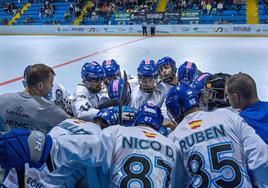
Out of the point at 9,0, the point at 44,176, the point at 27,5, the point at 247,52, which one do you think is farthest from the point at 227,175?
the point at 9,0

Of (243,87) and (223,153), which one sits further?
(243,87)

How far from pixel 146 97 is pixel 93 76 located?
26.4 inches

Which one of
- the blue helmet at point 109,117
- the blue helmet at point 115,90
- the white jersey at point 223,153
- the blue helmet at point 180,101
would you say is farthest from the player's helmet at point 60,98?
the white jersey at point 223,153

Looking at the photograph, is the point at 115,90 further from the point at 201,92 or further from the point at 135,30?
the point at 135,30

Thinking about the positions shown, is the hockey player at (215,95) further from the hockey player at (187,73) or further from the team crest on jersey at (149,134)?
the hockey player at (187,73)

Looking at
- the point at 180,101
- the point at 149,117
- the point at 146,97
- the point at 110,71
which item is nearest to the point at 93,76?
the point at 110,71

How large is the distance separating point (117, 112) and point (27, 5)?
28.8 m

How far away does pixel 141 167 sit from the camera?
6.27ft

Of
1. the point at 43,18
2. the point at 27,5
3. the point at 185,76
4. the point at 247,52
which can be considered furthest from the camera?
the point at 27,5

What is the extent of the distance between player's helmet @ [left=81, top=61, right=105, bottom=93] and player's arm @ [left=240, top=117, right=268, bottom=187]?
2.32 m

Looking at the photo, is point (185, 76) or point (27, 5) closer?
point (185, 76)

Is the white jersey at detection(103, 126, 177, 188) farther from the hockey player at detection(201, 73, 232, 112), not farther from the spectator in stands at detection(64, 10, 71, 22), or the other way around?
the spectator in stands at detection(64, 10, 71, 22)

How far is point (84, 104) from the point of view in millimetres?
3721

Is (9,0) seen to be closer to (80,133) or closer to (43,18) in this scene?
(43,18)
